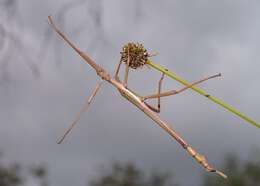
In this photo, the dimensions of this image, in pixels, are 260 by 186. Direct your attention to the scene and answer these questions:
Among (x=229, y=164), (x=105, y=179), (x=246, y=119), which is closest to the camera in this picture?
(x=246, y=119)

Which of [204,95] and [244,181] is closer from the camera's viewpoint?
[204,95]

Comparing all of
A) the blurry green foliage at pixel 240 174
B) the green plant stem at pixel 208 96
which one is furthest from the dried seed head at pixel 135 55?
the blurry green foliage at pixel 240 174

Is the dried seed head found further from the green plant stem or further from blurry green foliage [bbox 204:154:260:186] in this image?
blurry green foliage [bbox 204:154:260:186]

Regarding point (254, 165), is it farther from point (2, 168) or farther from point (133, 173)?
point (2, 168)

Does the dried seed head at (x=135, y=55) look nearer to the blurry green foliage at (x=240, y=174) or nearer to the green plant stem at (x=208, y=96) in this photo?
the green plant stem at (x=208, y=96)

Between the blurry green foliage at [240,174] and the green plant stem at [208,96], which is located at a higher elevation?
the blurry green foliage at [240,174]

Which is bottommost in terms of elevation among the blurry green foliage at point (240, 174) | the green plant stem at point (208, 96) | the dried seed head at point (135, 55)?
the green plant stem at point (208, 96)

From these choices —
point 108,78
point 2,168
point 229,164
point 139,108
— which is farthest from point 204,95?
point 2,168

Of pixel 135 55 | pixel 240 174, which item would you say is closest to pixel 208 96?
pixel 135 55
